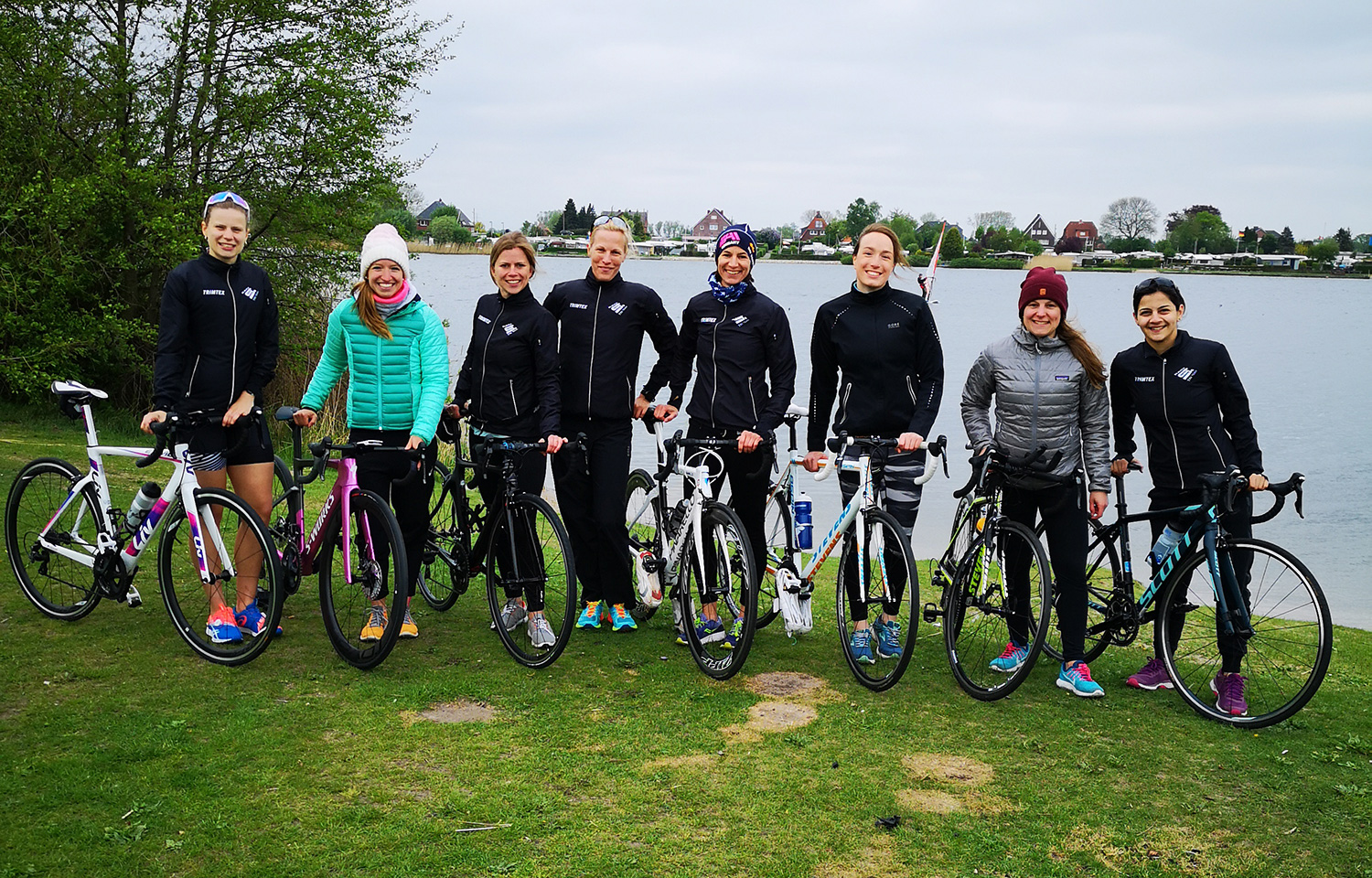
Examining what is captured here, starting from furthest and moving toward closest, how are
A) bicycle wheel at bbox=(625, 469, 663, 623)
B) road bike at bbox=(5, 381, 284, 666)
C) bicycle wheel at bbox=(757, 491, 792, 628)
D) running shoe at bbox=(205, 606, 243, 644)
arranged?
bicycle wheel at bbox=(625, 469, 663, 623) < bicycle wheel at bbox=(757, 491, 792, 628) < running shoe at bbox=(205, 606, 243, 644) < road bike at bbox=(5, 381, 284, 666)

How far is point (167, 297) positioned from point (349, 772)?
2364mm

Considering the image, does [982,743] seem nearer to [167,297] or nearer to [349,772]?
[349,772]

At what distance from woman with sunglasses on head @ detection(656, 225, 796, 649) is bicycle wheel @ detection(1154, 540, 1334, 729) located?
1.95 metres

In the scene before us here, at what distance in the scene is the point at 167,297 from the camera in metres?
4.88

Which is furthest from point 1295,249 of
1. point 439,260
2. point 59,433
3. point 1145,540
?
point 59,433

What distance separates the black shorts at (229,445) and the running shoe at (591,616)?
178cm

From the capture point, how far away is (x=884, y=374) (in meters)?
5.18

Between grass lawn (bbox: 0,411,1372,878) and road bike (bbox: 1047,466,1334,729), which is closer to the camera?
grass lawn (bbox: 0,411,1372,878)

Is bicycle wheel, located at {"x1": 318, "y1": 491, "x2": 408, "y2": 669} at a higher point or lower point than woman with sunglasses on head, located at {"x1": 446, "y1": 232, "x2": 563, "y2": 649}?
lower

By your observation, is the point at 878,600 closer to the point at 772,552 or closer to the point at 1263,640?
the point at 772,552

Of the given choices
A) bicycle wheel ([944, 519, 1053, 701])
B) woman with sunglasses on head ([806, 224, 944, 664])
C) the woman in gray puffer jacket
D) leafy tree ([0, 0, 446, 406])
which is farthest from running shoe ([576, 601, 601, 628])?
leafy tree ([0, 0, 446, 406])

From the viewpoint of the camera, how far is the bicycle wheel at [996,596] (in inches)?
189

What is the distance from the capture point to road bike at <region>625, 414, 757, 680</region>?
4898 millimetres

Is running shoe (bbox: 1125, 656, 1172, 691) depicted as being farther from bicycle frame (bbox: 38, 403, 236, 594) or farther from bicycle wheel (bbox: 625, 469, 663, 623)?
bicycle frame (bbox: 38, 403, 236, 594)
